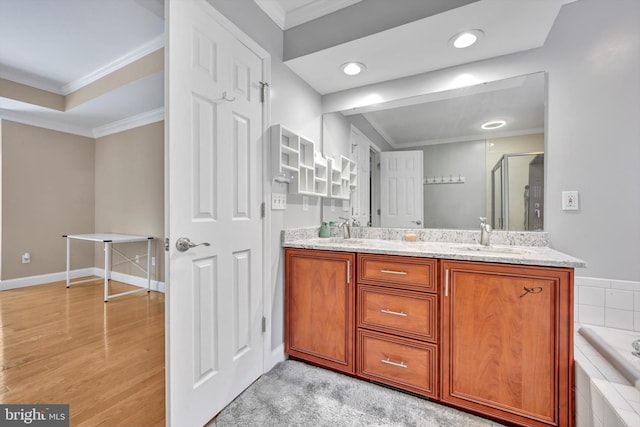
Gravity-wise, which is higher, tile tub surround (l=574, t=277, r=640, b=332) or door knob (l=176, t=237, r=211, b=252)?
door knob (l=176, t=237, r=211, b=252)

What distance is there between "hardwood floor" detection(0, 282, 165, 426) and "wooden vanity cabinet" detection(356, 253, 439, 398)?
121 cm

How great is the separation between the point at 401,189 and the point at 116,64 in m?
3.43

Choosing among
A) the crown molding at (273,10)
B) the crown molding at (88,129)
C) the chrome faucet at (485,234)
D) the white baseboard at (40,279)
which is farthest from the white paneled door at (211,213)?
the white baseboard at (40,279)

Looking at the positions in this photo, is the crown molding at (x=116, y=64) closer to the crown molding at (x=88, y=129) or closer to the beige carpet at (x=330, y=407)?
the crown molding at (x=88, y=129)

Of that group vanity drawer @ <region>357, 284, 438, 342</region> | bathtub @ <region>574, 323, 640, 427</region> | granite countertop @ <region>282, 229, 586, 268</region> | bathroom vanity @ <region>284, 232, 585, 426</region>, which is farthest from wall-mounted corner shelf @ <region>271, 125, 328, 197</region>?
bathtub @ <region>574, 323, 640, 427</region>

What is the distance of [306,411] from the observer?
1472 mm

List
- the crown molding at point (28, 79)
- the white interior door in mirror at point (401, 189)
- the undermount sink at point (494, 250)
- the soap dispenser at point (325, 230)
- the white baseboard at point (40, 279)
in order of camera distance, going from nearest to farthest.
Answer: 1. the undermount sink at point (494, 250)
2. the white interior door in mirror at point (401, 189)
3. the soap dispenser at point (325, 230)
4. the crown molding at point (28, 79)
5. the white baseboard at point (40, 279)

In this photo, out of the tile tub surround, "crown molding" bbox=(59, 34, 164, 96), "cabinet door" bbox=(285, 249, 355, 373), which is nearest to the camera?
the tile tub surround

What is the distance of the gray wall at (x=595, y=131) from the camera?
5.05ft

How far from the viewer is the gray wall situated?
1.54 meters

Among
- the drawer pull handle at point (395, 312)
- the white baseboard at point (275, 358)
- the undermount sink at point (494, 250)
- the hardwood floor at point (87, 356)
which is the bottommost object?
the hardwood floor at point (87, 356)

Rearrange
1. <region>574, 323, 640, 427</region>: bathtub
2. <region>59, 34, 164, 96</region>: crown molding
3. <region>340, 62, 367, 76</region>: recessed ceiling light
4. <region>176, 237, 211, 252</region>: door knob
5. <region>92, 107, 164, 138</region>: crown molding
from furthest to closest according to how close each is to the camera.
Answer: <region>92, 107, 164, 138</region>: crown molding → <region>59, 34, 164, 96</region>: crown molding → <region>340, 62, 367, 76</region>: recessed ceiling light → <region>176, 237, 211, 252</region>: door knob → <region>574, 323, 640, 427</region>: bathtub

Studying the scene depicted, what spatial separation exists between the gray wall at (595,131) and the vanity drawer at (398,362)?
110cm

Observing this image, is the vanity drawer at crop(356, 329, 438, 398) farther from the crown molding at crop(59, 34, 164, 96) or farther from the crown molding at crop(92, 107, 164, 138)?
the crown molding at crop(92, 107, 164, 138)
